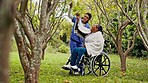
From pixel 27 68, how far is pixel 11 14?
163 inches

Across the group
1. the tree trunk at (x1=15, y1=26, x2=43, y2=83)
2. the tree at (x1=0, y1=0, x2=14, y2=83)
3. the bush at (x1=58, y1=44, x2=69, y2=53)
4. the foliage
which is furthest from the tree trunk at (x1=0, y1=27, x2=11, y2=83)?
the bush at (x1=58, y1=44, x2=69, y2=53)

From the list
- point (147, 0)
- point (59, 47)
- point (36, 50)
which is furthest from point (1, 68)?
point (59, 47)

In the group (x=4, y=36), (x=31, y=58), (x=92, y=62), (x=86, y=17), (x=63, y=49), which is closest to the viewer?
(x=4, y=36)

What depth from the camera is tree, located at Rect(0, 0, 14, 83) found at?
0.71m

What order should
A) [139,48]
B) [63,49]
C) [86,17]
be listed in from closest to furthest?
1. [86,17]
2. [139,48]
3. [63,49]

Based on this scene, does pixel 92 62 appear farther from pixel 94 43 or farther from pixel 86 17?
pixel 86 17

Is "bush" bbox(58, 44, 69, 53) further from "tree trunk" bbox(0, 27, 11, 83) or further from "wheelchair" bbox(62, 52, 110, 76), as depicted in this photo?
"tree trunk" bbox(0, 27, 11, 83)

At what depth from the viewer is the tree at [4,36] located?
0.71m

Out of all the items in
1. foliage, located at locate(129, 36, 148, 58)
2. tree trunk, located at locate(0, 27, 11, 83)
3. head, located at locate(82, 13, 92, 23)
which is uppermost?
head, located at locate(82, 13, 92, 23)

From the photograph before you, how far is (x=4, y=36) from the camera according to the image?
716mm

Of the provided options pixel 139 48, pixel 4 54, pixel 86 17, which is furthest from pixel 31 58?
pixel 139 48

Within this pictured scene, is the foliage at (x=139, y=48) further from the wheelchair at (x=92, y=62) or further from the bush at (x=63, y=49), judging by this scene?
the wheelchair at (x=92, y=62)

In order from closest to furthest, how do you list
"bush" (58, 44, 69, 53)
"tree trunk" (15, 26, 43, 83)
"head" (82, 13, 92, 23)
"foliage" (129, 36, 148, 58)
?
"tree trunk" (15, 26, 43, 83) < "head" (82, 13, 92, 23) < "foliage" (129, 36, 148, 58) < "bush" (58, 44, 69, 53)

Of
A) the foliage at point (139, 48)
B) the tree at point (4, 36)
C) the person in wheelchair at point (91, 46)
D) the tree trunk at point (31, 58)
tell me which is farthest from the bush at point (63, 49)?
the tree at point (4, 36)
